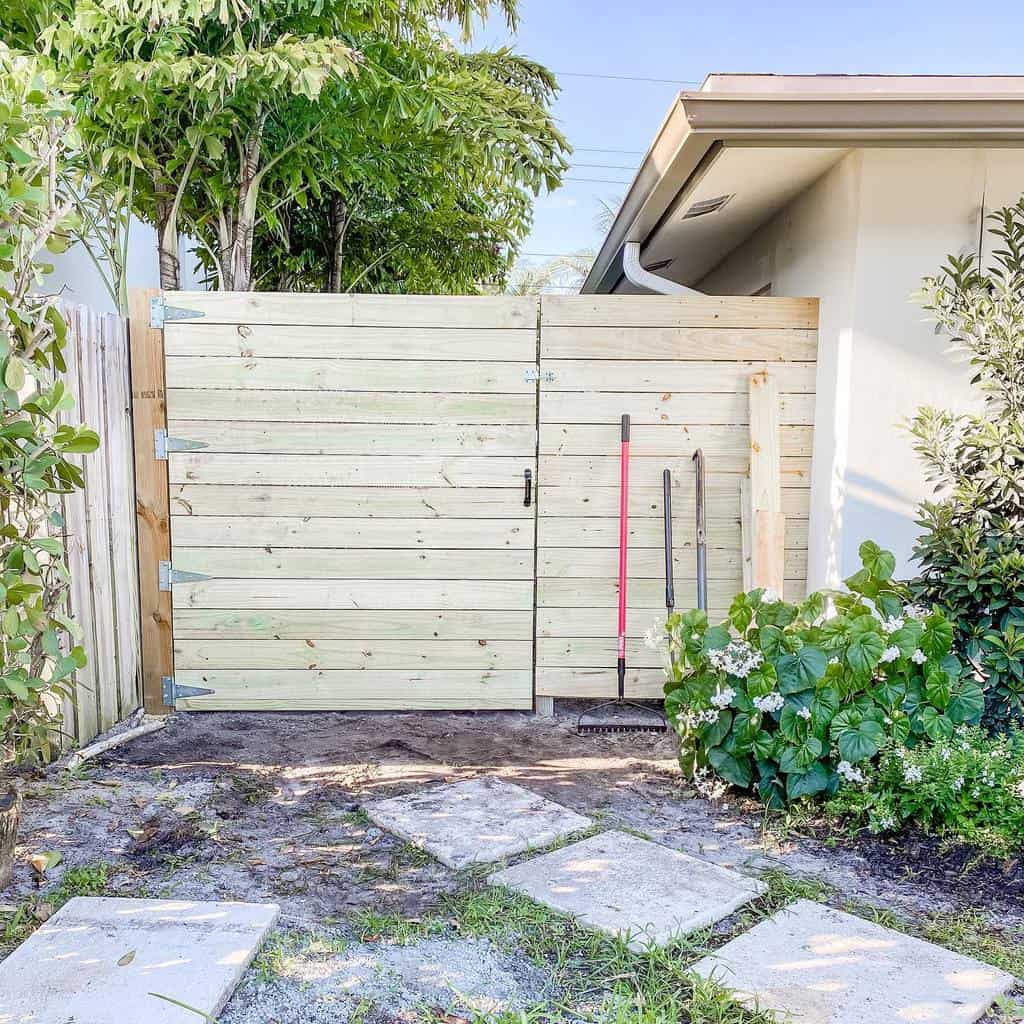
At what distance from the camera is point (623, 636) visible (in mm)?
3627

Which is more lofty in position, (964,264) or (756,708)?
(964,264)

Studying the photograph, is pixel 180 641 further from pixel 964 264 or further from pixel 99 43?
pixel 964 264

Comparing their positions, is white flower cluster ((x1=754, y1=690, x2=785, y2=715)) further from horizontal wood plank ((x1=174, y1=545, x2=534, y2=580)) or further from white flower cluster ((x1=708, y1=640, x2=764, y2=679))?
horizontal wood plank ((x1=174, y1=545, x2=534, y2=580))

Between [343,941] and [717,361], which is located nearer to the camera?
[343,941]

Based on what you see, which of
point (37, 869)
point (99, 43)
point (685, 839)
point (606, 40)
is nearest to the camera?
point (37, 869)

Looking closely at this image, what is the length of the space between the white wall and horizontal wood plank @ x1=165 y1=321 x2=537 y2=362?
48.4 inches

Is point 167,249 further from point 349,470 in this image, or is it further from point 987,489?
point 987,489

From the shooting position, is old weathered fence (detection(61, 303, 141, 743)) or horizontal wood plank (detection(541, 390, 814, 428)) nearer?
old weathered fence (detection(61, 303, 141, 743))

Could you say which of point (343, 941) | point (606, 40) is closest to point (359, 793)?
point (343, 941)

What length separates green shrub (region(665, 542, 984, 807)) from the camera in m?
2.60

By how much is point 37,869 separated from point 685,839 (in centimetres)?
178

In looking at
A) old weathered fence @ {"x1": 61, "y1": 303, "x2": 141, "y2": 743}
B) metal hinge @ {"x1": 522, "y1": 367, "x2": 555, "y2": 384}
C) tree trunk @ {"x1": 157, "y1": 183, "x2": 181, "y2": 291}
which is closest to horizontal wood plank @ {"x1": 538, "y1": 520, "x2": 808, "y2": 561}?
metal hinge @ {"x1": 522, "y1": 367, "x2": 555, "y2": 384}

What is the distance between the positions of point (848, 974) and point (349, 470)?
8.27ft

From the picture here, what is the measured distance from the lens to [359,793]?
9.52 ft
